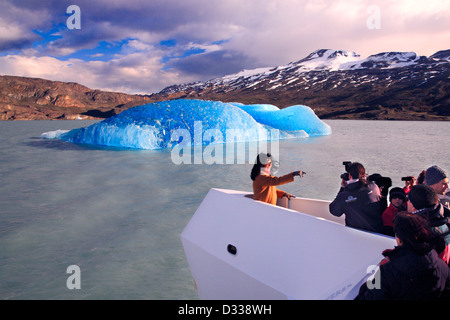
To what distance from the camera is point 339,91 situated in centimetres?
8706

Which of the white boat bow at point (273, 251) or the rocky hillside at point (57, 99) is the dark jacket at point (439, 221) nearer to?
the white boat bow at point (273, 251)

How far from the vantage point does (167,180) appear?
27.3 feet

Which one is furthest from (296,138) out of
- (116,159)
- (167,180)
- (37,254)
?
(37,254)

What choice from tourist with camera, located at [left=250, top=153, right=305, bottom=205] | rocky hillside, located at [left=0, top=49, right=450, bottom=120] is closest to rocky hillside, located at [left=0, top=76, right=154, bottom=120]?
rocky hillside, located at [left=0, top=49, right=450, bottom=120]

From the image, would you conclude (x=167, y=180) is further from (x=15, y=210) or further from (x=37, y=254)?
(x=37, y=254)

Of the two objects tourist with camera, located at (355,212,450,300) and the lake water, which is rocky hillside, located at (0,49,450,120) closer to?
the lake water

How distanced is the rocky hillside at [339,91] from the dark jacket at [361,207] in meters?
55.4

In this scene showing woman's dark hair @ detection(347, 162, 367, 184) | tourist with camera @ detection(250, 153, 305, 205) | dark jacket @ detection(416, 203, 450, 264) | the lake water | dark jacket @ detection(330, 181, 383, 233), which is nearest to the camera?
dark jacket @ detection(416, 203, 450, 264)

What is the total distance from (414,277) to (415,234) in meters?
0.21

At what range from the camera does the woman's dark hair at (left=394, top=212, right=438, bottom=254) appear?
150cm

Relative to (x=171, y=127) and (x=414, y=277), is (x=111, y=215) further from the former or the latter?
(x=171, y=127)

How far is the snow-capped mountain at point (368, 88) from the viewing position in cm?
5988

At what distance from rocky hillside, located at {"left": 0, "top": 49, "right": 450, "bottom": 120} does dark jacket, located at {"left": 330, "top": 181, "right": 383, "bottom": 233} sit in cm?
5542
